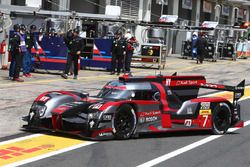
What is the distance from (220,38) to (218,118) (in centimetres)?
2981

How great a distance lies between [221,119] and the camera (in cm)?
1060

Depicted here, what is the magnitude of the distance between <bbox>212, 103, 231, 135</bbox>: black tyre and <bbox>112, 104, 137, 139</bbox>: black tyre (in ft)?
6.36

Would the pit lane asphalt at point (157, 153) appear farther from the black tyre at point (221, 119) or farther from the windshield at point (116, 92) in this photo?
the windshield at point (116, 92)

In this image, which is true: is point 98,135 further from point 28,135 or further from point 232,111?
point 232,111

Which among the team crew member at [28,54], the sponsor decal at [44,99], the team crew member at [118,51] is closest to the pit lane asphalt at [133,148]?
the sponsor decal at [44,99]

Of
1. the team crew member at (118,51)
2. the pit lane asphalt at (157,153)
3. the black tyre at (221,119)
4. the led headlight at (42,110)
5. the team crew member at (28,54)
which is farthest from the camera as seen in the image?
the team crew member at (118,51)

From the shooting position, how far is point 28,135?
9.59 m

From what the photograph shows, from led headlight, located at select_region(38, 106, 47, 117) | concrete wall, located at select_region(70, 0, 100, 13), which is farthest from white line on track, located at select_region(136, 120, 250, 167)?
concrete wall, located at select_region(70, 0, 100, 13)

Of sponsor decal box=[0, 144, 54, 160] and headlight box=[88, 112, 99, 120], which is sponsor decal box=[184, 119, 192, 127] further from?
sponsor decal box=[0, 144, 54, 160]

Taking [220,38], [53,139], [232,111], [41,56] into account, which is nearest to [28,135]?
[53,139]

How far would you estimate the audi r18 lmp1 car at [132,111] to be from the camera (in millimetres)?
9023

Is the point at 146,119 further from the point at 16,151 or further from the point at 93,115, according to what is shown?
the point at 16,151

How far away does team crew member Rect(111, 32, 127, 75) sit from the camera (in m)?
21.9

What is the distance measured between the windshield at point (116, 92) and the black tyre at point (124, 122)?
0.41m
